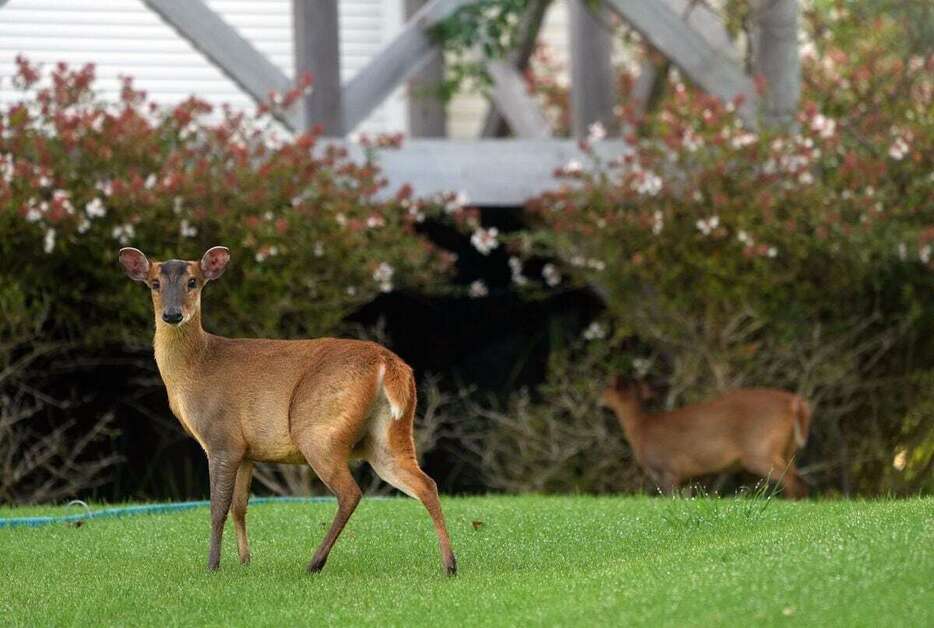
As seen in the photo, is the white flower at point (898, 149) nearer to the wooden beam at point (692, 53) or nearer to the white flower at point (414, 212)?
the wooden beam at point (692, 53)

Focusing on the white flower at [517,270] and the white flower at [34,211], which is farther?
the white flower at [517,270]

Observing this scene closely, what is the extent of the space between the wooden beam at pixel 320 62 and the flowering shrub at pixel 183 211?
24cm

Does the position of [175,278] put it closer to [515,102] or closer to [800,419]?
[800,419]

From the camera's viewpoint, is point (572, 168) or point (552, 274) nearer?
point (572, 168)

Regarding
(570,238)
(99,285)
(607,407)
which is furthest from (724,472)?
(99,285)

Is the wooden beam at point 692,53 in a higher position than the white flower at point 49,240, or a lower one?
higher

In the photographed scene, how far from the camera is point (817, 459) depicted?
12359 millimetres

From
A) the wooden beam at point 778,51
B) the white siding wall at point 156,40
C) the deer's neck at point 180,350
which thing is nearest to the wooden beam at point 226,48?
the wooden beam at point 778,51

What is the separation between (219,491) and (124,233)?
13.3ft

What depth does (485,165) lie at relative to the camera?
1177cm

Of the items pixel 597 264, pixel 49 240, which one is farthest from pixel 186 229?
pixel 597 264

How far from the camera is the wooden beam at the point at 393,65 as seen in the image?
11227 mm

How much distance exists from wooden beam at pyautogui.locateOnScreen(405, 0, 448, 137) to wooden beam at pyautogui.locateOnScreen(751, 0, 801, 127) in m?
3.09

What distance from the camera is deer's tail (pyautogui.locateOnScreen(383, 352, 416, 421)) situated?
6.42 metres
